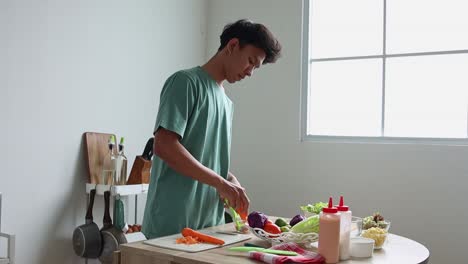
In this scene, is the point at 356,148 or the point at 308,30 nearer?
the point at 356,148

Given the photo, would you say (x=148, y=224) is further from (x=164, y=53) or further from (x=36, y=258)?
(x=164, y=53)

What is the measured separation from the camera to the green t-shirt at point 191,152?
1536 mm

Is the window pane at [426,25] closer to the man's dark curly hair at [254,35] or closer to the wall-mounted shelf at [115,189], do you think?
the man's dark curly hair at [254,35]

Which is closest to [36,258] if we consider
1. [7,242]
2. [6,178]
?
[7,242]

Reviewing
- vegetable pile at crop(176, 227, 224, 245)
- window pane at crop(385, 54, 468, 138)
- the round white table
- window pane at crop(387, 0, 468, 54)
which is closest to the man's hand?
vegetable pile at crop(176, 227, 224, 245)

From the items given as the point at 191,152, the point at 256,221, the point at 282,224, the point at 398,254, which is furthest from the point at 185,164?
the point at 398,254

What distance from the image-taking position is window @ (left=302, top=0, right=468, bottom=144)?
2736mm

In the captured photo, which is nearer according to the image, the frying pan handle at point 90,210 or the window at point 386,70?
the frying pan handle at point 90,210

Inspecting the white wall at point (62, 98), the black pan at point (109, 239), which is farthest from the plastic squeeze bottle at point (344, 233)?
the white wall at point (62, 98)

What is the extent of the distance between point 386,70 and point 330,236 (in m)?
1.89

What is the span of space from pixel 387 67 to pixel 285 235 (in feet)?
5.83

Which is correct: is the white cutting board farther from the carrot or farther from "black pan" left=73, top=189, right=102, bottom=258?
"black pan" left=73, top=189, right=102, bottom=258

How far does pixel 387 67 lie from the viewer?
114 inches

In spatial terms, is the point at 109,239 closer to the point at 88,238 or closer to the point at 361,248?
the point at 88,238
